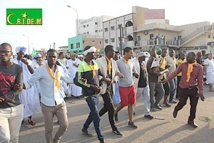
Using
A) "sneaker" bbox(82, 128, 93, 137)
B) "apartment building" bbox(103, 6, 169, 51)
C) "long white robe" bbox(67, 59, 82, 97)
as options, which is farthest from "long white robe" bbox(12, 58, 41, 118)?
"apartment building" bbox(103, 6, 169, 51)

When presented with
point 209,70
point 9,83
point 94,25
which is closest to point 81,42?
point 94,25

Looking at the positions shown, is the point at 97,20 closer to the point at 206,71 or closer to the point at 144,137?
the point at 206,71

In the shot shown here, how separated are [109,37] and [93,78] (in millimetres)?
42925

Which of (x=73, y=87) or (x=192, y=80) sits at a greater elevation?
(x=192, y=80)

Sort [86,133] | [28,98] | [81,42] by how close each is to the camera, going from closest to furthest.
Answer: [86,133], [28,98], [81,42]

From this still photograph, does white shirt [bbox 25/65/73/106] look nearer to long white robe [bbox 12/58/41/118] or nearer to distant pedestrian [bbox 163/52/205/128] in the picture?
long white robe [bbox 12/58/41/118]

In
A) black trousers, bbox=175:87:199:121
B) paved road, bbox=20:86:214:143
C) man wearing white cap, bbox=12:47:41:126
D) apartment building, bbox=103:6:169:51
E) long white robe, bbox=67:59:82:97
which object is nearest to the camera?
paved road, bbox=20:86:214:143

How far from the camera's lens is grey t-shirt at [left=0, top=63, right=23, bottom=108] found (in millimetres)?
3029

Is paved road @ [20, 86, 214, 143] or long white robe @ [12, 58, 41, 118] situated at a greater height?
long white robe @ [12, 58, 41, 118]

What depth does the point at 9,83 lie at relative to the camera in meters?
3.08

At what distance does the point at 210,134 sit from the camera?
4695mm

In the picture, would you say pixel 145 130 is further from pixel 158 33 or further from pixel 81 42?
pixel 81 42

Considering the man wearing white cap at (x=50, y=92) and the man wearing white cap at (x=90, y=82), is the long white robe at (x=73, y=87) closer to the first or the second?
the man wearing white cap at (x=90, y=82)

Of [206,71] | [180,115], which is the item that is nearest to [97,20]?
[206,71]
